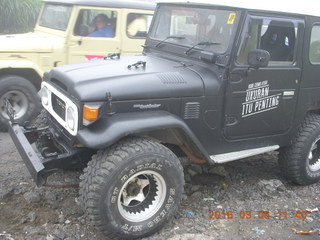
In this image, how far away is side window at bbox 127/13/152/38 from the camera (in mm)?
6230

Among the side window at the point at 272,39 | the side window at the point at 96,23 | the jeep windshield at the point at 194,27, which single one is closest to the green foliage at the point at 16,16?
the side window at the point at 96,23

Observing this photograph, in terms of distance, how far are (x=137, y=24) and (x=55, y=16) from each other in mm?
1349

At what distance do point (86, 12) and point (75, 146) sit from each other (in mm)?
3238

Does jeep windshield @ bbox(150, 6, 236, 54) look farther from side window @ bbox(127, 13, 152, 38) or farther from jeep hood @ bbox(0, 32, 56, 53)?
jeep hood @ bbox(0, 32, 56, 53)

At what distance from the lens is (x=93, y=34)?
19.7 ft

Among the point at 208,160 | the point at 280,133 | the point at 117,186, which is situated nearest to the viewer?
the point at 117,186

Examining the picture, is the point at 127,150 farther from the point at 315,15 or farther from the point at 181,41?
the point at 315,15

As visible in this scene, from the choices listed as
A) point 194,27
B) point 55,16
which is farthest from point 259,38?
point 55,16

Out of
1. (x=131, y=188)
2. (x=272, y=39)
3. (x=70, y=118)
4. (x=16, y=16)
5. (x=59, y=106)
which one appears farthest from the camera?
(x=16, y=16)

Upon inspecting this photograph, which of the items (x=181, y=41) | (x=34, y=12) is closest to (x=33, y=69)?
(x=181, y=41)

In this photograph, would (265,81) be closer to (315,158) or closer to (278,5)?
(278,5)

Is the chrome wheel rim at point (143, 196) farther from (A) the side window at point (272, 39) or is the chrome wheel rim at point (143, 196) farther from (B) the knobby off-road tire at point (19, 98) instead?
(B) the knobby off-road tire at point (19, 98)

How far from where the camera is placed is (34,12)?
1325cm

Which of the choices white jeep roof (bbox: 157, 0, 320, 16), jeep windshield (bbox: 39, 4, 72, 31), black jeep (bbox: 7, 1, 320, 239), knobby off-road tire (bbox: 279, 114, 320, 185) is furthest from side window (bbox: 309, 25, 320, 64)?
jeep windshield (bbox: 39, 4, 72, 31)
